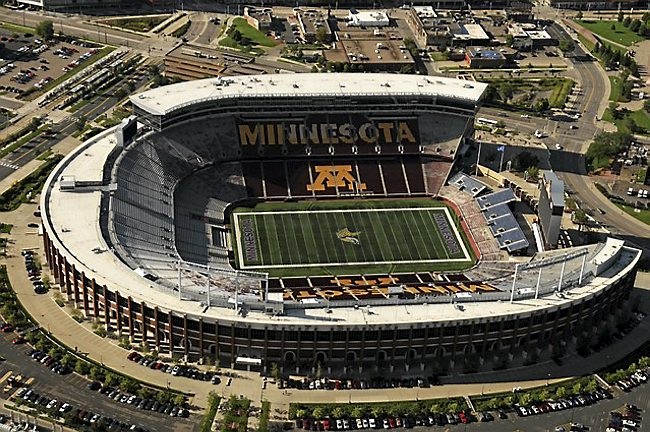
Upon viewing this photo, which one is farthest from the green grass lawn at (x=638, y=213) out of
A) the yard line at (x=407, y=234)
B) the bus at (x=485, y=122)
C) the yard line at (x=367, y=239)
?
the yard line at (x=367, y=239)

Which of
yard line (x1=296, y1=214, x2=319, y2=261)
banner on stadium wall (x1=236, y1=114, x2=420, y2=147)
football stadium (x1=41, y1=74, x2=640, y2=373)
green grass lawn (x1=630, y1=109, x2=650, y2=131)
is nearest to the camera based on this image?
football stadium (x1=41, y1=74, x2=640, y2=373)

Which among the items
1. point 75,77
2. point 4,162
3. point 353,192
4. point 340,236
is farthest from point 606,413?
point 75,77

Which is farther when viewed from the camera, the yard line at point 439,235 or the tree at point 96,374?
the yard line at point 439,235

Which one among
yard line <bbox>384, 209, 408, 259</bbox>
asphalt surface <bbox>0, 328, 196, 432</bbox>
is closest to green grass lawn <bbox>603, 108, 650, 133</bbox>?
yard line <bbox>384, 209, 408, 259</bbox>

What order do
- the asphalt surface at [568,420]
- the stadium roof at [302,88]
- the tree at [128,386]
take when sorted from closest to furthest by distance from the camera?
the asphalt surface at [568,420] < the tree at [128,386] < the stadium roof at [302,88]

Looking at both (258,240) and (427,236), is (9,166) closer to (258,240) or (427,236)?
(258,240)

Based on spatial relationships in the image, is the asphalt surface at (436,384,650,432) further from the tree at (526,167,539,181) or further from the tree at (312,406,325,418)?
the tree at (526,167,539,181)

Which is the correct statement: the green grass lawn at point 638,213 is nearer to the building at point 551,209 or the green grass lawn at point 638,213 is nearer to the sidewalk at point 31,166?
the building at point 551,209

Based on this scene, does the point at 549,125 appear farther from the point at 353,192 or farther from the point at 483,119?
the point at 353,192
